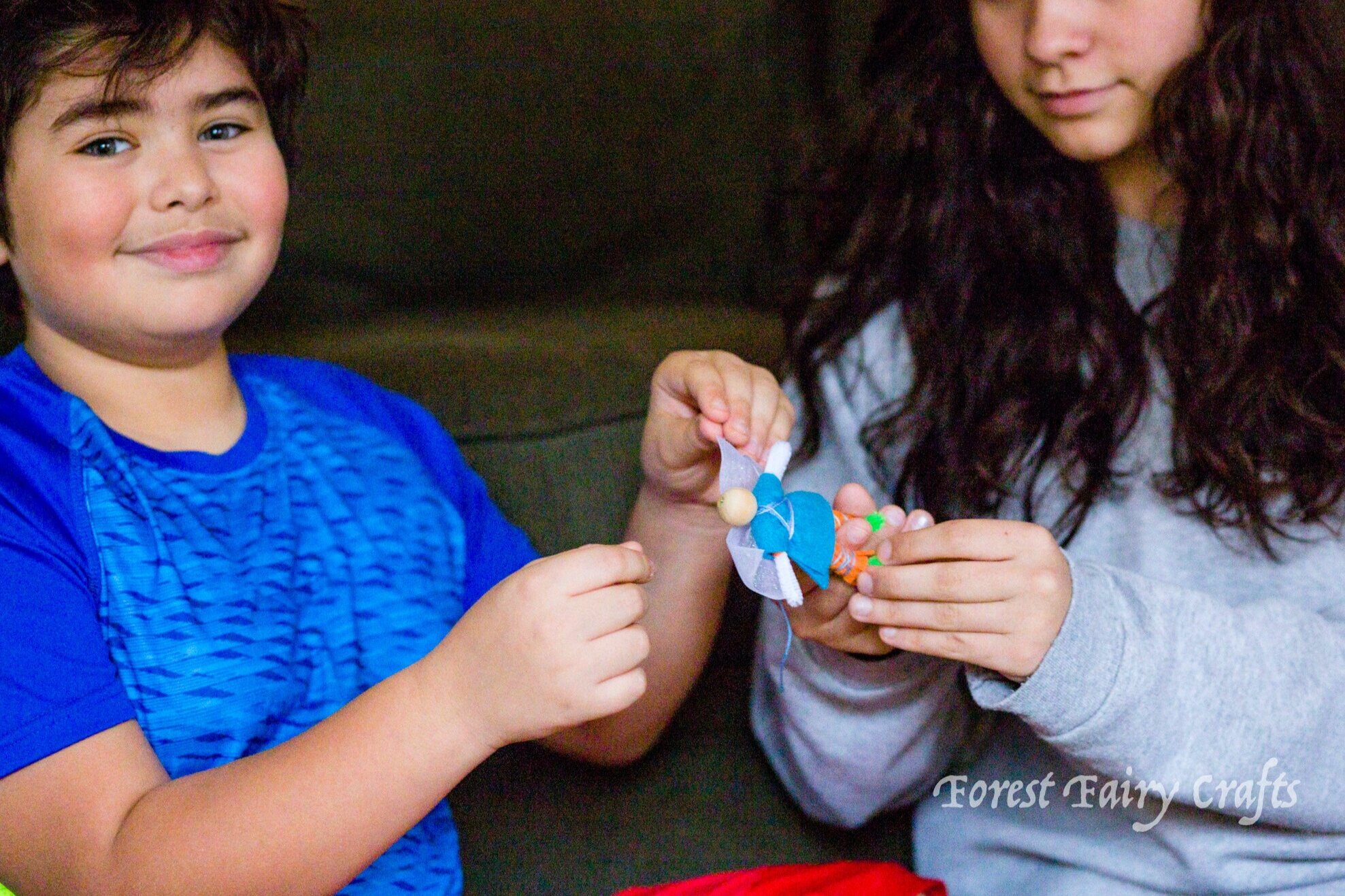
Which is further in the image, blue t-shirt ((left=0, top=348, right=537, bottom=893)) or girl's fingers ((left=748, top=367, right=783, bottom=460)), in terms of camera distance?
girl's fingers ((left=748, top=367, right=783, bottom=460))

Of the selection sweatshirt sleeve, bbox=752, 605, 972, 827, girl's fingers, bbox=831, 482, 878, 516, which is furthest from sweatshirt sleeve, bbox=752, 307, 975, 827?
girl's fingers, bbox=831, 482, 878, 516

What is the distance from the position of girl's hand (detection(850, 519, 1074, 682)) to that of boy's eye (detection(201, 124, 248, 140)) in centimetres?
57

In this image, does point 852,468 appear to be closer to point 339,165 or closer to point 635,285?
point 635,285

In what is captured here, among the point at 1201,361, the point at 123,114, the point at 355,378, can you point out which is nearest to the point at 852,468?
the point at 1201,361

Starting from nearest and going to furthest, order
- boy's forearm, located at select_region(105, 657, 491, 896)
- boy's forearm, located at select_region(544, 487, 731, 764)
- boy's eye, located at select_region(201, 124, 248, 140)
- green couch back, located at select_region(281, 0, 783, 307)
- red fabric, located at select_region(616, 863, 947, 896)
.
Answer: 1. boy's forearm, located at select_region(105, 657, 491, 896)
2. red fabric, located at select_region(616, 863, 947, 896)
3. boy's eye, located at select_region(201, 124, 248, 140)
4. boy's forearm, located at select_region(544, 487, 731, 764)
5. green couch back, located at select_region(281, 0, 783, 307)

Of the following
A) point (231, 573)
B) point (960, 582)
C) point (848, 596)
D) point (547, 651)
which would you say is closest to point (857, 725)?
point (848, 596)

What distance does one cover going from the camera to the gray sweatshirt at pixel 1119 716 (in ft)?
2.89

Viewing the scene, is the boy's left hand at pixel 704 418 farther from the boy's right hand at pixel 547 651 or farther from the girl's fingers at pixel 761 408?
the boy's right hand at pixel 547 651

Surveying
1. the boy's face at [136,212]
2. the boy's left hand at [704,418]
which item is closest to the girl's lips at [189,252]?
the boy's face at [136,212]

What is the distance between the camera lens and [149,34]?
889 mm

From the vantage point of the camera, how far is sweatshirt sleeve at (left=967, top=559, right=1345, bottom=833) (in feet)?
2.83

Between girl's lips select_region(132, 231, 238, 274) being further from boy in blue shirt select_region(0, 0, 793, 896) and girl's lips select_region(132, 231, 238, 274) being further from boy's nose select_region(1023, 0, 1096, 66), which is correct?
boy's nose select_region(1023, 0, 1096, 66)

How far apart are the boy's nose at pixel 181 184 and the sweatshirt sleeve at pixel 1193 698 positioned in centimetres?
62

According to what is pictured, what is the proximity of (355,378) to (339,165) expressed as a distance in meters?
0.34
